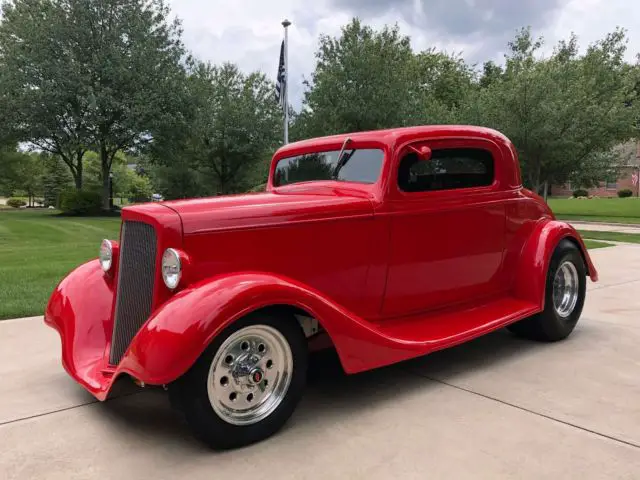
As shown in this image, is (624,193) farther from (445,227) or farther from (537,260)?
(445,227)

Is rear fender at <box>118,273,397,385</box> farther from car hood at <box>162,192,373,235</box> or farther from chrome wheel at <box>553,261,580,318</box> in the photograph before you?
chrome wheel at <box>553,261,580,318</box>

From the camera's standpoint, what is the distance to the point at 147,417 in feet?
10.1

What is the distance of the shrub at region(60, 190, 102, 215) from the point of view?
25.8m

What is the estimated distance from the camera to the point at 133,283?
3.12 metres

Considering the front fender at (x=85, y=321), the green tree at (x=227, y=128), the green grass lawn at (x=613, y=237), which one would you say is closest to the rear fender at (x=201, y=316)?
the front fender at (x=85, y=321)

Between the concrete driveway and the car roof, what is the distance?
166 centimetres

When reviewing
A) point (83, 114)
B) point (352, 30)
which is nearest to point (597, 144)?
point (352, 30)

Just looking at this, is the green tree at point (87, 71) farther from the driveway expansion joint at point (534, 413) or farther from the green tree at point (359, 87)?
the driveway expansion joint at point (534, 413)

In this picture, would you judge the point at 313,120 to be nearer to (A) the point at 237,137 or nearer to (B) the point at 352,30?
(B) the point at 352,30

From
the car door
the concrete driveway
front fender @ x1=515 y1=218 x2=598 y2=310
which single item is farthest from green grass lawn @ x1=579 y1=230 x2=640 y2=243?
the car door

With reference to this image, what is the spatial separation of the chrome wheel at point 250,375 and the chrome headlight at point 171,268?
44cm

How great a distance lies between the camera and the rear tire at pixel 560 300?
14.6 ft

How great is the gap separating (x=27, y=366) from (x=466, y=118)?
18.2 metres

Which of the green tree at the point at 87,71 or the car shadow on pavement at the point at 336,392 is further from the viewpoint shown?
the green tree at the point at 87,71
